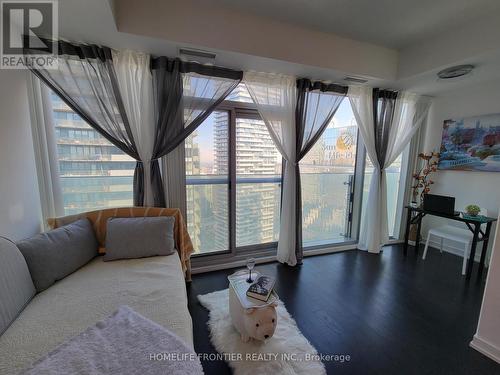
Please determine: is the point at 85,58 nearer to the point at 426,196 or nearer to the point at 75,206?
the point at 75,206

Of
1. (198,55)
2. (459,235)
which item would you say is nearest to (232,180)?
(198,55)

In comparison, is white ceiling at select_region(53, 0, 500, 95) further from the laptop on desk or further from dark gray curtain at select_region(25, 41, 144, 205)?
the laptop on desk

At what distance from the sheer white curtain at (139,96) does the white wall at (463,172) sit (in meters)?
3.96

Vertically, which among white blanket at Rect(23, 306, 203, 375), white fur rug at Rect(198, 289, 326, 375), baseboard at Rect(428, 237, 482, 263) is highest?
white blanket at Rect(23, 306, 203, 375)

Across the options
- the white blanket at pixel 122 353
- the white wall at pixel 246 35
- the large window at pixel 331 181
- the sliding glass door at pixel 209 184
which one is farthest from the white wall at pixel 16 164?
the large window at pixel 331 181

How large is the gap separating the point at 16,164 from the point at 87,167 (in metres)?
0.51

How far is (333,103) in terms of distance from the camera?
274 centimetres

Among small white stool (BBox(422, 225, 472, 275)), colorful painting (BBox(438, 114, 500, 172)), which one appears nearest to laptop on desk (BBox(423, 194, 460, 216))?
small white stool (BBox(422, 225, 472, 275))

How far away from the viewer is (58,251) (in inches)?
60.5

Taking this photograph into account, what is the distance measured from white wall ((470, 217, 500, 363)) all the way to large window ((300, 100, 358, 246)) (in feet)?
6.03

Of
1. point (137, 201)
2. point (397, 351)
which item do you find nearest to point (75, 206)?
point (137, 201)

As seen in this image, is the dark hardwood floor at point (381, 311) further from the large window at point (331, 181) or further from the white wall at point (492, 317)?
the large window at point (331, 181)

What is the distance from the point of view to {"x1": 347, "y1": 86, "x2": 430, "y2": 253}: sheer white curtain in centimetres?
299

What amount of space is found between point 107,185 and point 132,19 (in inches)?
58.9
